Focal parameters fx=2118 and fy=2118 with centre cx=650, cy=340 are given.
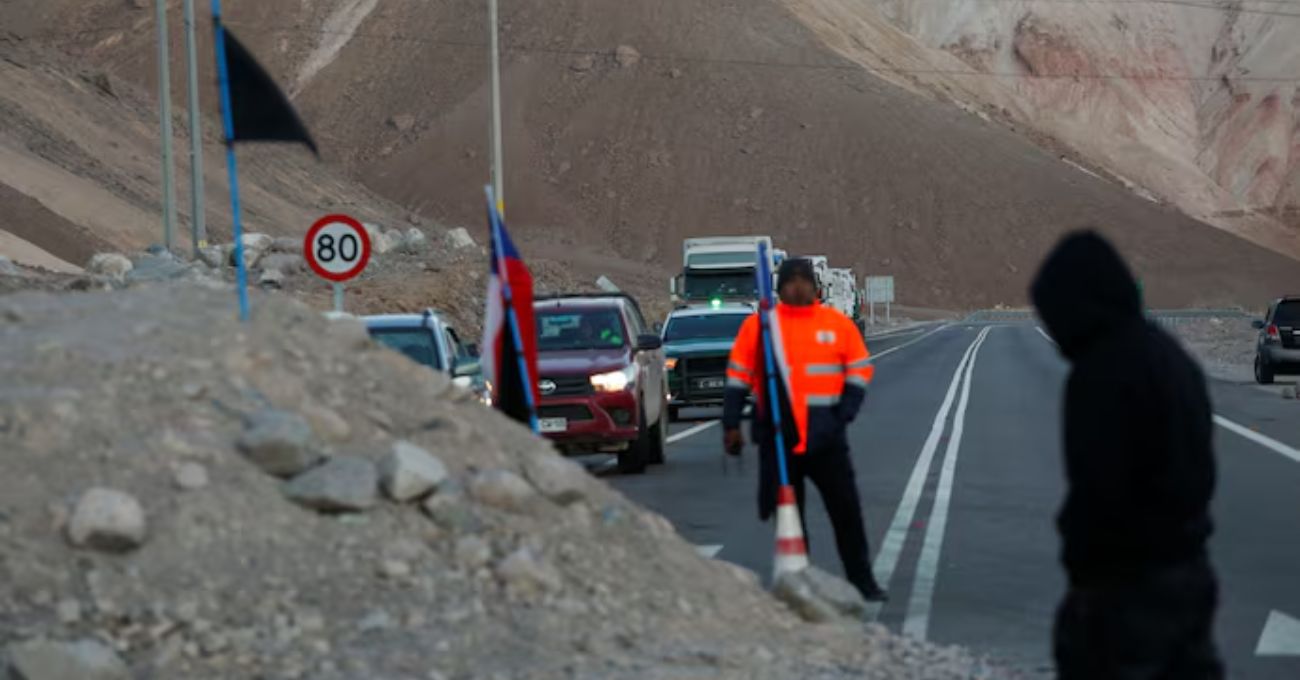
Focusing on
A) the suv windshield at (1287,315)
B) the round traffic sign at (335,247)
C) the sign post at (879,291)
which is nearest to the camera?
the round traffic sign at (335,247)

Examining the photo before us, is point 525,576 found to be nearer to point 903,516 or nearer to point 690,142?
point 903,516

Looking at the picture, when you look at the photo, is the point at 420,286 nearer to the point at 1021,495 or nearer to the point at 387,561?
the point at 1021,495

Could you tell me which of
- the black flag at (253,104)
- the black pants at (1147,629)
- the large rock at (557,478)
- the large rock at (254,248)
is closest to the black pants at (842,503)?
the large rock at (557,478)

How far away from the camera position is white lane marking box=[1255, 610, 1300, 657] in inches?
392

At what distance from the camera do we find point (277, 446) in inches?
377

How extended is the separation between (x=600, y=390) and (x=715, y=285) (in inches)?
1211

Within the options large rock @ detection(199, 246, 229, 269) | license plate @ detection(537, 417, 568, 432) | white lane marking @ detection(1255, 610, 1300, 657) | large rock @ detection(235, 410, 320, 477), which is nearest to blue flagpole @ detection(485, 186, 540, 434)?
large rock @ detection(235, 410, 320, 477)

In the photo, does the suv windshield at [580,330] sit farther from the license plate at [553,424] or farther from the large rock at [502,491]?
the large rock at [502,491]

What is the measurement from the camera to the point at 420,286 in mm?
46719

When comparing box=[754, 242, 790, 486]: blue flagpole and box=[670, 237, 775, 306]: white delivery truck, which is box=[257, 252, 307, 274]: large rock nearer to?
box=[670, 237, 775, 306]: white delivery truck

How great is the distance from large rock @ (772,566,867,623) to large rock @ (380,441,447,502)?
5.87ft

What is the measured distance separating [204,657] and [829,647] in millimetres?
2802

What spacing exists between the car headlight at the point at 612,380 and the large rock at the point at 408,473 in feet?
37.6

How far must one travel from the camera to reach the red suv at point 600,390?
21.2 metres
